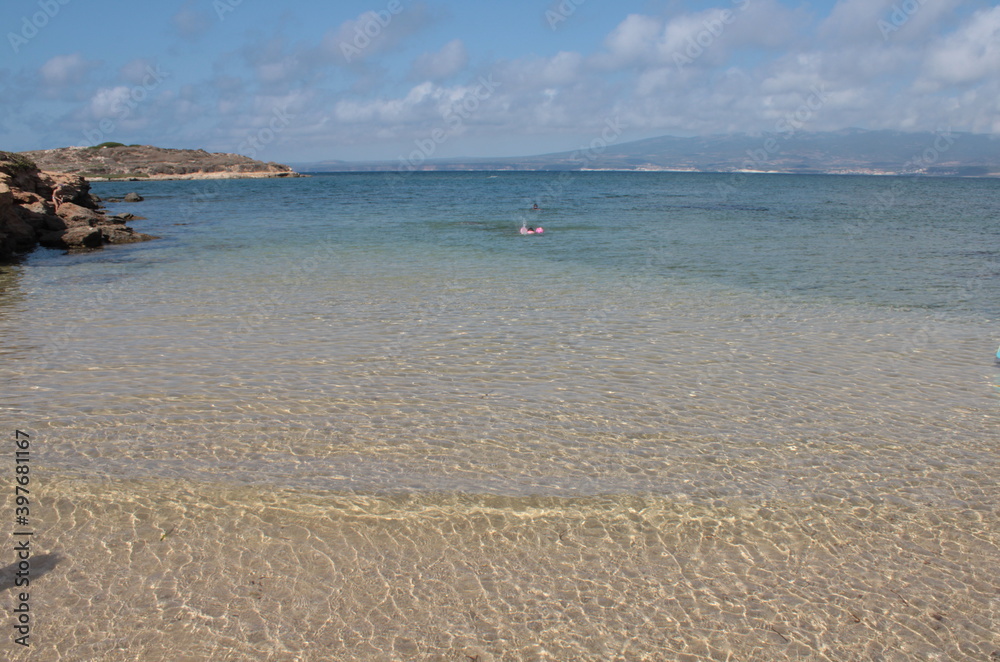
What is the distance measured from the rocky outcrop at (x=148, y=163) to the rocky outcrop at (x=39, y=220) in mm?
96847

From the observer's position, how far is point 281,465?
6273mm

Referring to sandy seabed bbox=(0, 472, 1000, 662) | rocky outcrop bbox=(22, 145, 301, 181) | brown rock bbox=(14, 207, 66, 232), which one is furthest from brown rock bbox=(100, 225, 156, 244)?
rocky outcrop bbox=(22, 145, 301, 181)

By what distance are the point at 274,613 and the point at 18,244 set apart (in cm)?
2418

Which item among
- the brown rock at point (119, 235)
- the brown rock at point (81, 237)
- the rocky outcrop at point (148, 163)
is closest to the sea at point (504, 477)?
the brown rock at point (81, 237)

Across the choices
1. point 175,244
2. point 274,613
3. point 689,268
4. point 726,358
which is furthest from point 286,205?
point 274,613

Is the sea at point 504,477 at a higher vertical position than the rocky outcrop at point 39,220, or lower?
lower

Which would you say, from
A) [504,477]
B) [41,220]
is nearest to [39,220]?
[41,220]

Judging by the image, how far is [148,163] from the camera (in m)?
131

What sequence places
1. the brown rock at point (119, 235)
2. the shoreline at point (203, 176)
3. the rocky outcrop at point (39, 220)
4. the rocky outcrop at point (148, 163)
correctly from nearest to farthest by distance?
the rocky outcrop at point (39, 220), the brown rock at point (119, 235), the shoreline at point (203, 176), the rocky outcrop at point (148, 163)

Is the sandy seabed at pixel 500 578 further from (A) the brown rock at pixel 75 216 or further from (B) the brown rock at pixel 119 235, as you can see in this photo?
(A) the brown rock at pixel 75 216

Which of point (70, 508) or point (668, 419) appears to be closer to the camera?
point (70, 508)

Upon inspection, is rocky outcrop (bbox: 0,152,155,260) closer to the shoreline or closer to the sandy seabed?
the sandy seabed

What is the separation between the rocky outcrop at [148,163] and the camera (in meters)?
119

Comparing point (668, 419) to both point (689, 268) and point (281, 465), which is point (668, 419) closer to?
point (281, 465)
